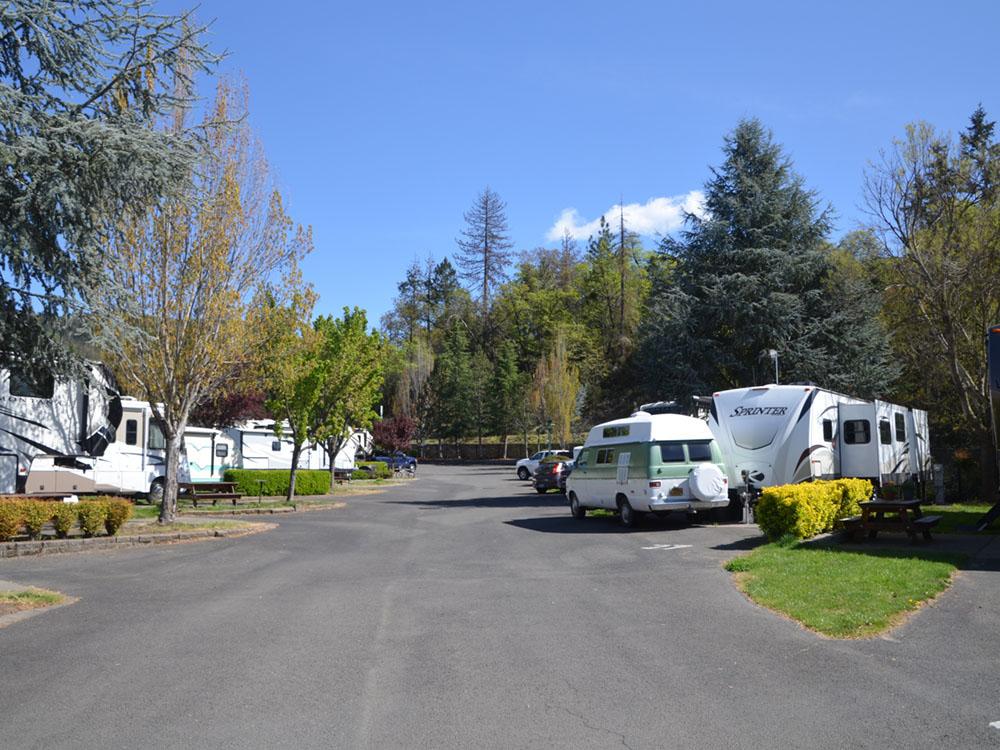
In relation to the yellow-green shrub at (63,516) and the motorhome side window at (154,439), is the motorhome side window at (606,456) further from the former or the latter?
the motorhome side window at (154,439)

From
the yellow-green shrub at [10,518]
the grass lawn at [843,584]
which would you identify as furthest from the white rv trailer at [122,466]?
the grass lawn at [843,584]

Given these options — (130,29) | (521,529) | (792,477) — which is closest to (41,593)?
(130,29)

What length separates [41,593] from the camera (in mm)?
10859

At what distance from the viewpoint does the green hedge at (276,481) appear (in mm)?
30125

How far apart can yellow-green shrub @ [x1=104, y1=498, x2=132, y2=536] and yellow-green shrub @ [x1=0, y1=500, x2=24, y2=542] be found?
155 centimetres

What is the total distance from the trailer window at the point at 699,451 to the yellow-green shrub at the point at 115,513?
11.6m

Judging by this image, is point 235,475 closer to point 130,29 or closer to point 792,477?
point 792,477

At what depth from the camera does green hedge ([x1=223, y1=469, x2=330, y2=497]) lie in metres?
30.1

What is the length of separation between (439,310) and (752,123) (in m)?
65.4

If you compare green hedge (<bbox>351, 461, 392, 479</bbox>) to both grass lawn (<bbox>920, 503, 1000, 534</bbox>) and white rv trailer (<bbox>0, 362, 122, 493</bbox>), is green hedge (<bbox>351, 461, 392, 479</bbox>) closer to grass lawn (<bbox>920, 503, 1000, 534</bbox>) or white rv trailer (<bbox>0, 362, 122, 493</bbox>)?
white rv trailer (<bbox>0, 362, 122, 493</bbox>)

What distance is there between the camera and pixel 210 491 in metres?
28.0

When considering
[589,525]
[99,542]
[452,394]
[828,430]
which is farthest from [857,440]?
[452,394]

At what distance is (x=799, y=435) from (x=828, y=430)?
135 centimetres

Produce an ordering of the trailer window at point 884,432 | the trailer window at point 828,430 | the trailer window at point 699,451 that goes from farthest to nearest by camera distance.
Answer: the trailer window at point 884,432
the trailer window at point 828,430
the trailer window at point 699,451
